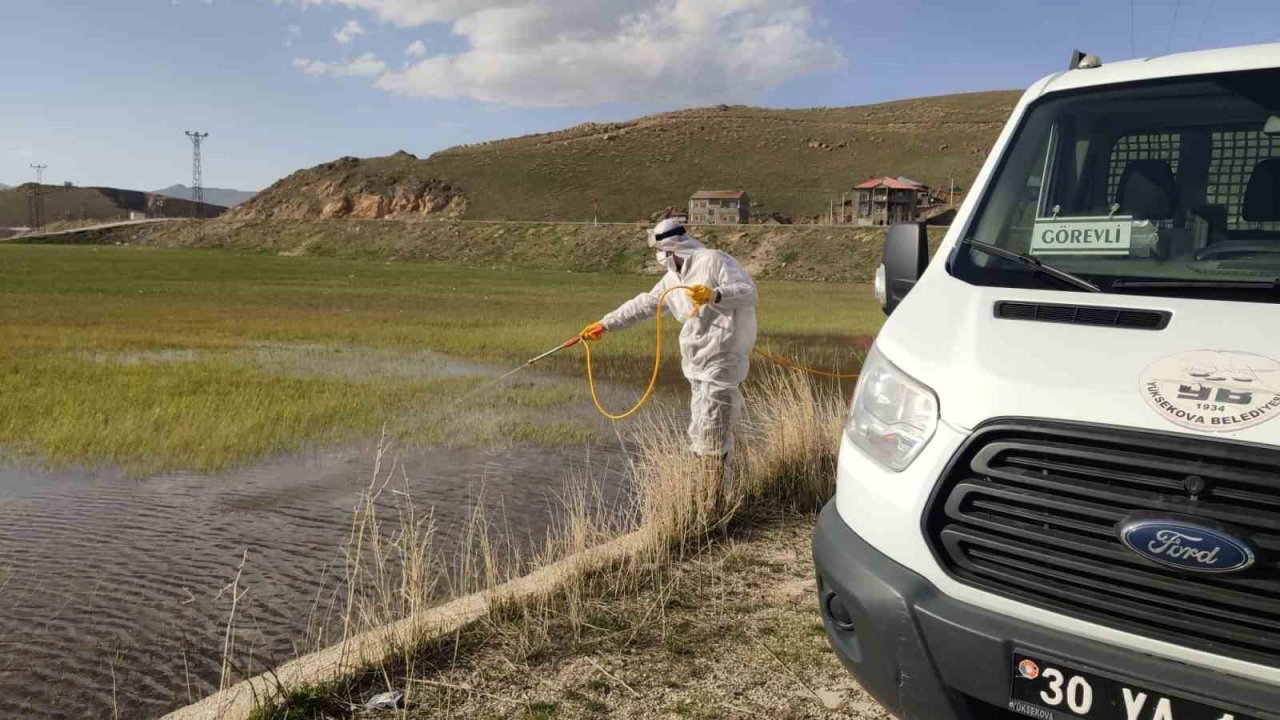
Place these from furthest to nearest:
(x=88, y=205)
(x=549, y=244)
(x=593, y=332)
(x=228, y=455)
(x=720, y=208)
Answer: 1. (x=88, y=205)
2. (x=720, y=208)
3. (x=549, y=244)
4. (x=228, y=455)
5. (x=593, y=332)

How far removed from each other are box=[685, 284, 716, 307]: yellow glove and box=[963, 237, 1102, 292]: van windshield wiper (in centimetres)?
267

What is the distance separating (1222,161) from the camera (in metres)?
3.57

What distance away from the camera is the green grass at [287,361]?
1010cm

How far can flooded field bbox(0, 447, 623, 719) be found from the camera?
4.52m

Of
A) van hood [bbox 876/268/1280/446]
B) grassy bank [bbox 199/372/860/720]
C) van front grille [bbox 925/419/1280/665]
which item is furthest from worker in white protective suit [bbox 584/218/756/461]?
van front grille [bbox 925/419/1280/665]

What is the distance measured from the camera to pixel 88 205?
179500 mm

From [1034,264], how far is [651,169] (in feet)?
304

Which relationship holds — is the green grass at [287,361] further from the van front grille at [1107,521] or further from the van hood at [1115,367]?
the van front grille at [1107,521]

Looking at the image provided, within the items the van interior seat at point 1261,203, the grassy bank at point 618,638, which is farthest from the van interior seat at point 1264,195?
the grassy bank at point 618,638

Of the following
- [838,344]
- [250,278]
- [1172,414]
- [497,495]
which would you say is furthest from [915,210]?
[1172,414]

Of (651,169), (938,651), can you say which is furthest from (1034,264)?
(651,169)

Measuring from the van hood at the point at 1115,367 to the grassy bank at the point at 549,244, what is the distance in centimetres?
4567

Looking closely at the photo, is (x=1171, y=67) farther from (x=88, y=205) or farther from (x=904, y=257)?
(x=88, y=205)

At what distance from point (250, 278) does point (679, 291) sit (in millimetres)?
38047
